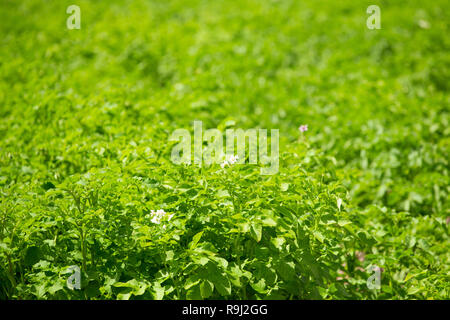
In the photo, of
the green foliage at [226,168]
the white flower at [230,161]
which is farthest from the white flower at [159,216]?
the white flower at [230,161]

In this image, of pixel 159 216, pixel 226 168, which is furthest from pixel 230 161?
pixel 159 216

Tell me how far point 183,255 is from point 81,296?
57 cm

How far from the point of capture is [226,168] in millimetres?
2299

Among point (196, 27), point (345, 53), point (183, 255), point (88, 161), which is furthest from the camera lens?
point (196, 27)

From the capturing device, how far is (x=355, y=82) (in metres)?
5.23

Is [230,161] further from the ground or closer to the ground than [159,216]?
further from the ground

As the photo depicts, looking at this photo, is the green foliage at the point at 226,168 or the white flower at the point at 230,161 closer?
the green foliage at the point at 226,168

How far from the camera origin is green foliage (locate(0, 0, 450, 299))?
2.14m

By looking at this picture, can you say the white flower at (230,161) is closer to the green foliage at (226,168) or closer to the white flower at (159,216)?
the green foliage at (226,168)

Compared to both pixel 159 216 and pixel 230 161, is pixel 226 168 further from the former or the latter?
pixel 159 216

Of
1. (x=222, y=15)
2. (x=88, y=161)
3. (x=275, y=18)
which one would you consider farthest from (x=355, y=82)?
(x=88, y=161)

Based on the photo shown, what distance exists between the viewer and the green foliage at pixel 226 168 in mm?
2141

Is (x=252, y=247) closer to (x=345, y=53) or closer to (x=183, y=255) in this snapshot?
(x=183, y=255)
